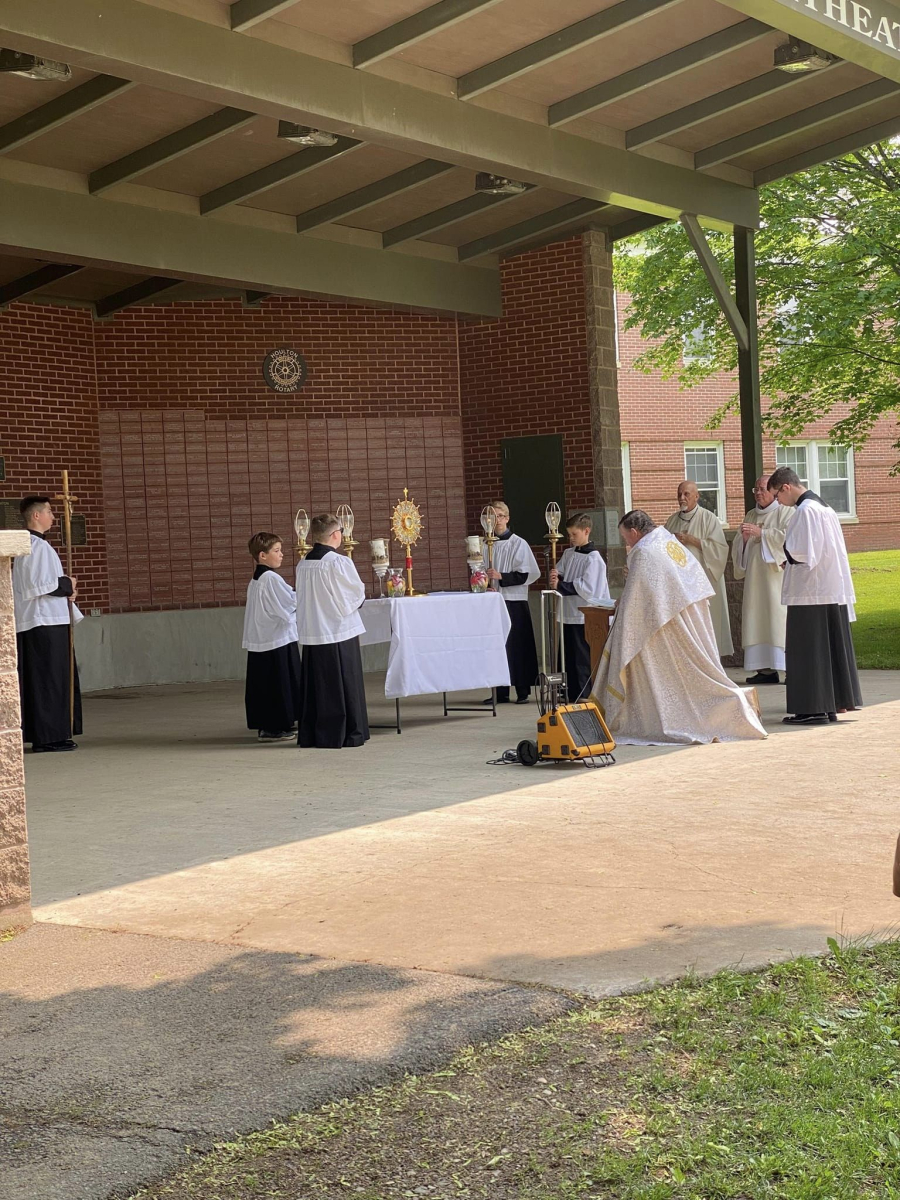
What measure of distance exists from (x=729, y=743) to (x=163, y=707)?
630cm

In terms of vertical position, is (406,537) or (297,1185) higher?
(406,537)

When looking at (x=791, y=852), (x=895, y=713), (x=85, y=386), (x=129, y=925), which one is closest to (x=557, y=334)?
(x=85, y=386)

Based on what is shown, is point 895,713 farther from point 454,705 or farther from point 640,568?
point 454,705

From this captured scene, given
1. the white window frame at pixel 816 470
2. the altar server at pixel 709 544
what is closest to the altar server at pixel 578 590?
the altar server at pixel 709 544

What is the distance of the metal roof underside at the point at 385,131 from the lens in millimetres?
9797

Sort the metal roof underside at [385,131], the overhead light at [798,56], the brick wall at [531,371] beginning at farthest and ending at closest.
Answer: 1. the brick wall at [531,371]
2. the overhead light at [798,56]
3. the metal roof underside at [385,131]

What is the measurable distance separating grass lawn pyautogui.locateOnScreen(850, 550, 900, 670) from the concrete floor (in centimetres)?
542

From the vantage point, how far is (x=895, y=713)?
1106 cm

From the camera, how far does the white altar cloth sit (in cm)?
1096

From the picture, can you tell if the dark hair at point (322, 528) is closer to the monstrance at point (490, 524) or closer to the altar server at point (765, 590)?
the monstrance at point (490, 524)

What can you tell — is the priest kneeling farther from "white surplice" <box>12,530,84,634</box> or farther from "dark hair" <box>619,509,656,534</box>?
"white surplice" <box>12,530,84,634</box>

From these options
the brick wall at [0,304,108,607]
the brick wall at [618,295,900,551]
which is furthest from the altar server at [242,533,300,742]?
the brick wall at [618,295,900,551]

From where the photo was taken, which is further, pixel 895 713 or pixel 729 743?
pixel 895 713

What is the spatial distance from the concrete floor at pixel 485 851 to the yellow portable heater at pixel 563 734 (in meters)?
0.13
